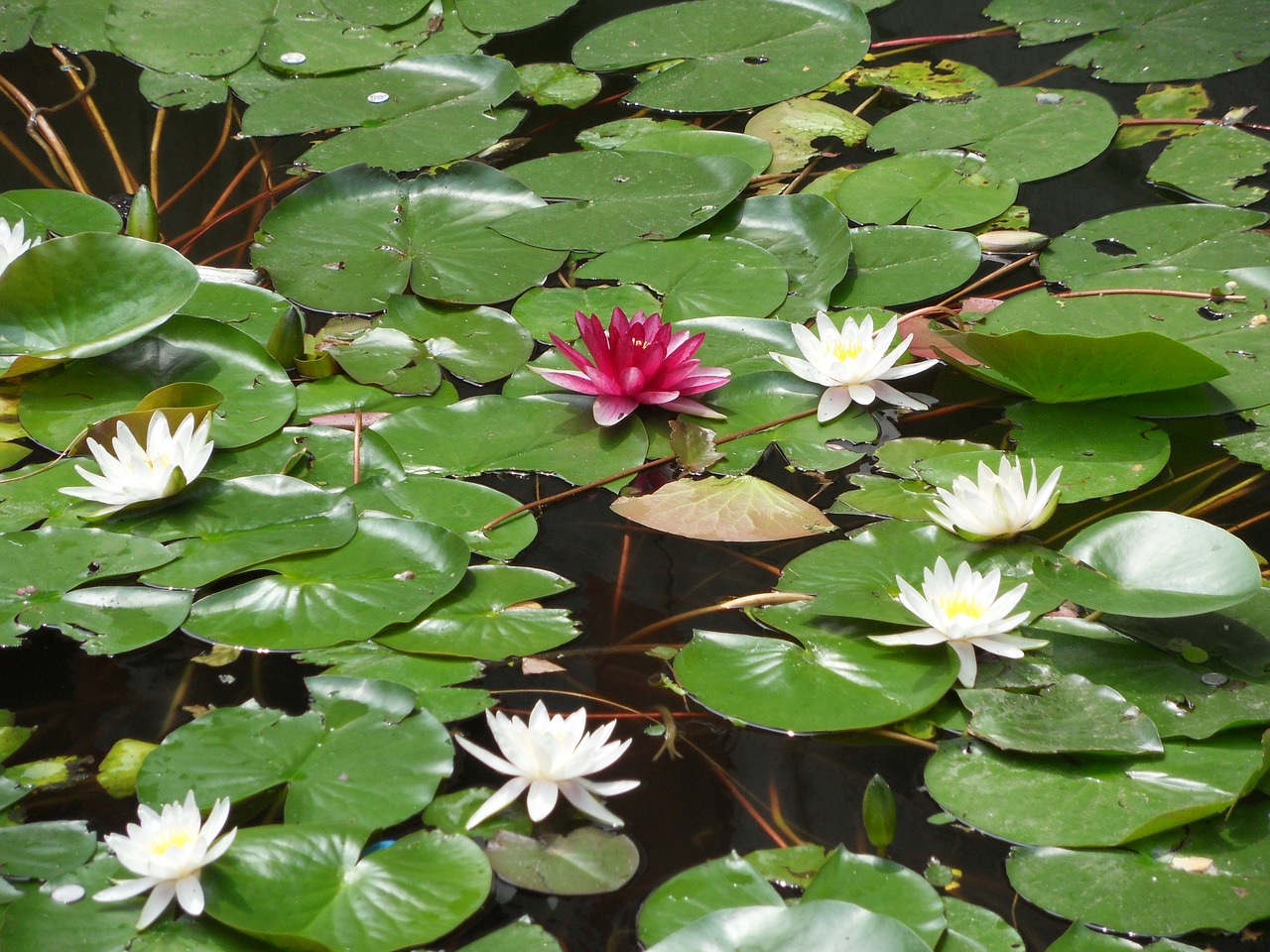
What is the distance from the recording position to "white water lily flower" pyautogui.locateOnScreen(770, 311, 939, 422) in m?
2.08

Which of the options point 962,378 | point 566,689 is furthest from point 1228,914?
point 962,378

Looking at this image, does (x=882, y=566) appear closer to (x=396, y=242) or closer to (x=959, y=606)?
(x=959, y=606)

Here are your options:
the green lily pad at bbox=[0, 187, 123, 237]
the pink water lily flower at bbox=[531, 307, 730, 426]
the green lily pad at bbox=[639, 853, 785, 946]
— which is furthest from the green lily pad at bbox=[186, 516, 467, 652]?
the green lily pad at bbox=[0, 187, 123, 237]

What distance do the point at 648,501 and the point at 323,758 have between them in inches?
28.9

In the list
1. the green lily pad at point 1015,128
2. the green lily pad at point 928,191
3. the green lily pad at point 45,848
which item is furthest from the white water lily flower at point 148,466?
the green lily pad at point 1015,128

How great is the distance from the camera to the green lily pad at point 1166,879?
4.11 ft

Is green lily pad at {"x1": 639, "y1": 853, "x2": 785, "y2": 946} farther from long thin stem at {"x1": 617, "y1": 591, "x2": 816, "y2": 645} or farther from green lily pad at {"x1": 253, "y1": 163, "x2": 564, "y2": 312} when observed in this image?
green lily pad at {"x1": 253, "y1": 163, "x2": 564, "y2": 312}

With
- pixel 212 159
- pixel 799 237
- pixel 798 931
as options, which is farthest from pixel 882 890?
pixel 212 159

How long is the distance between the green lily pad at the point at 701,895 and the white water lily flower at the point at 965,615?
43cm

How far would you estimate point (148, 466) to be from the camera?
1.88 metres

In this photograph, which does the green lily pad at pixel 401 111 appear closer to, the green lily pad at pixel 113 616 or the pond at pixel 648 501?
the pond at pixel 648 501

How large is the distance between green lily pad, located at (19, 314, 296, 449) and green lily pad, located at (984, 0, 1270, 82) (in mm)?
2547

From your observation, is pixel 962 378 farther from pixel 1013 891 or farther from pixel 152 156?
pixel 152 156

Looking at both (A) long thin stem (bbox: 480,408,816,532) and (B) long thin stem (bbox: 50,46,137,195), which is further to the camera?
(B) long thin stem (bbox: 50,46,137,195)
